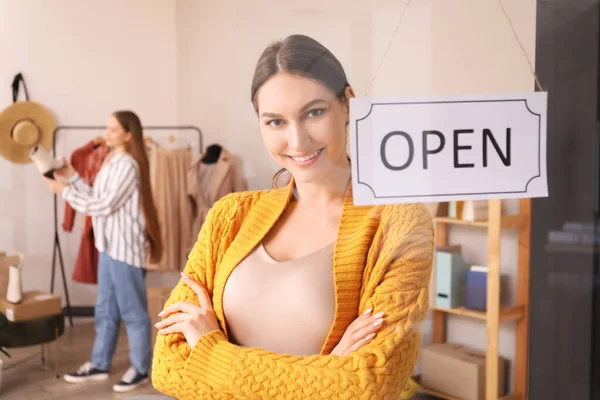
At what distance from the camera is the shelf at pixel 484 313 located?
451 mm

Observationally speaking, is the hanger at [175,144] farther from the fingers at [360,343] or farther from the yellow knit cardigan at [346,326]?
the fingers at [360,343]

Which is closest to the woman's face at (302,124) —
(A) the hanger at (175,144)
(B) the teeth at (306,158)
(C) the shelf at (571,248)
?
(B) the teeth at (306,158)

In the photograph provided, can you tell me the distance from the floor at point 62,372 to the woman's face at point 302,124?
0.25m

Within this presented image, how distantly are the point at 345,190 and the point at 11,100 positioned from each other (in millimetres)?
306

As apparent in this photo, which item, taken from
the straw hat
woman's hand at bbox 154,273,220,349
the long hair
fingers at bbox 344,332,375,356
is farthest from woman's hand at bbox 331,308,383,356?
the straw hat

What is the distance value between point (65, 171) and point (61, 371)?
0.19 m

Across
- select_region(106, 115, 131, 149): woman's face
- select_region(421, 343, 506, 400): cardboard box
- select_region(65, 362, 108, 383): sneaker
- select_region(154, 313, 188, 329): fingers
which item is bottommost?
select_region(65, 362, 108, 383): sneaker

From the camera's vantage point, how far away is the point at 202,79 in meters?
0.47

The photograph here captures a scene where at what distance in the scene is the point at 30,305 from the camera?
0.51 metres

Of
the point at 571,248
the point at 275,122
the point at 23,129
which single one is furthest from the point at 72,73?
the point at 571,248

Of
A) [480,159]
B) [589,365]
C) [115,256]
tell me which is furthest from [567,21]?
[115,256]

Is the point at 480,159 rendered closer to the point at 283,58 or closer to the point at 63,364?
the point at 283,58

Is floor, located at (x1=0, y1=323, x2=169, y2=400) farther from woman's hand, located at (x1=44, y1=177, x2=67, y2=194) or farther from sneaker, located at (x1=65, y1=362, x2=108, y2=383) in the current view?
woman's hand, located at (x1=44, y1=177, x2=67, y2=194)

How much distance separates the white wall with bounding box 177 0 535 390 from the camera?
1.40 ft
